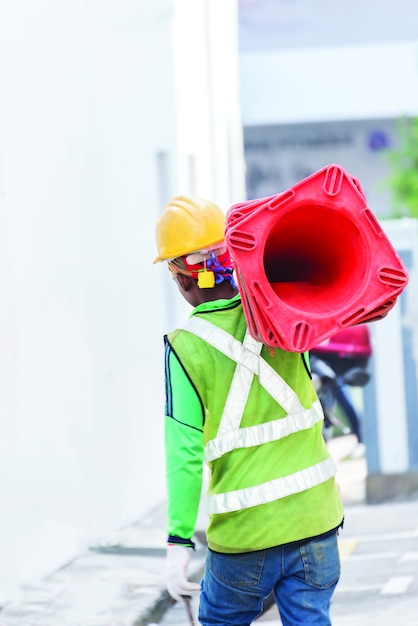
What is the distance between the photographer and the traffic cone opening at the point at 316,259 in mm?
3086

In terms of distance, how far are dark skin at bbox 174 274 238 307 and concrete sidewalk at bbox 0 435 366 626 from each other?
6.81ft

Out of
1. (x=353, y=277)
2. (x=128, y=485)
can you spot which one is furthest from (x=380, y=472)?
(x=353, y=277)

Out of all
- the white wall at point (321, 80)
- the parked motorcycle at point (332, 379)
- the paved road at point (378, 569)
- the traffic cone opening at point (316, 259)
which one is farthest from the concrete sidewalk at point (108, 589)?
the white wall at point (321, 80)

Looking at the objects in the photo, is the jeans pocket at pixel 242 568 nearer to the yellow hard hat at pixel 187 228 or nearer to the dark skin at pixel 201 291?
the dark skin at pixel 201 291

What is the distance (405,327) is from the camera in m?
8.23

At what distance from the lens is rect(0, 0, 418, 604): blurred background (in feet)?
18.3

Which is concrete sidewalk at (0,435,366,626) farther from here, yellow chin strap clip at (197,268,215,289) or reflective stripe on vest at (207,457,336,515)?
yellow chin strap clip at (197,268,215,289)

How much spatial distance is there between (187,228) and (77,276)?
294 centimetres

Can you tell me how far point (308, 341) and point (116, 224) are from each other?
4375mm

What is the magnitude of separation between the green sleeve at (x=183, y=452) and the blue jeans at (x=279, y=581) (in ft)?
0.59

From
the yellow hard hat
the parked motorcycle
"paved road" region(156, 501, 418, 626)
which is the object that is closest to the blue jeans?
the yellow hard hat

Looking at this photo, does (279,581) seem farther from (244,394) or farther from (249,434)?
(244,394)

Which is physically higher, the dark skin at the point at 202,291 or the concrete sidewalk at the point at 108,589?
the dark skin at the point at 202,291

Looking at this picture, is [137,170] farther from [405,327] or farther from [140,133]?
[405,327]
